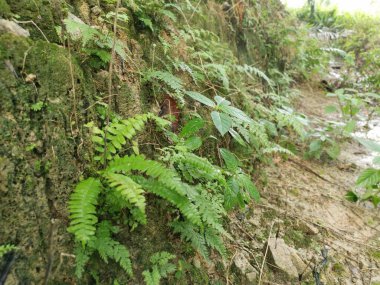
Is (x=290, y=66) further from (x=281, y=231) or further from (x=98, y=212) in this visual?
(x=98, y=212)

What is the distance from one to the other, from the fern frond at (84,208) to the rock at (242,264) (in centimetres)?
124

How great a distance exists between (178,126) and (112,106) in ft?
2.28

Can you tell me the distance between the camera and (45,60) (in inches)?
71.9

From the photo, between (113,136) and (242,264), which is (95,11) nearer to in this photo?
(113,136)

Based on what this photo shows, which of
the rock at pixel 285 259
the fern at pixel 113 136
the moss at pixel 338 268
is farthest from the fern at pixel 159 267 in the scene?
the moss at pixel 338 268

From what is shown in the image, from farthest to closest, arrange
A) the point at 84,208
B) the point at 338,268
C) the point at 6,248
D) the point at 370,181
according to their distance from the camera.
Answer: the point at 370,181 → the point at 338,268 → the point at 84,208 → the point at 6,248

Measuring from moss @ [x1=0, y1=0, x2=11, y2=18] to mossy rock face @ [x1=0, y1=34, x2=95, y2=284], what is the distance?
7.9 inches

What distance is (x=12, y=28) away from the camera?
1.76 meters

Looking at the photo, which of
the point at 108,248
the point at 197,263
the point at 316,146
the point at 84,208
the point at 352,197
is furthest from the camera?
the point at 316,146

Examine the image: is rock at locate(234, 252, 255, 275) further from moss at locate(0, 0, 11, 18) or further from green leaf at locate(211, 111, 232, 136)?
moss at locate(0, 0, 11, 18)

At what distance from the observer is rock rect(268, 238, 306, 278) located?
234 centimetres

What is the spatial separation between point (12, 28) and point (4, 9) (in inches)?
6.2

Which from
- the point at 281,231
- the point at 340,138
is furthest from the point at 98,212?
the point at 340,138

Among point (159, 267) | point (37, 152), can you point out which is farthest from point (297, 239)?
point (37, 152)
